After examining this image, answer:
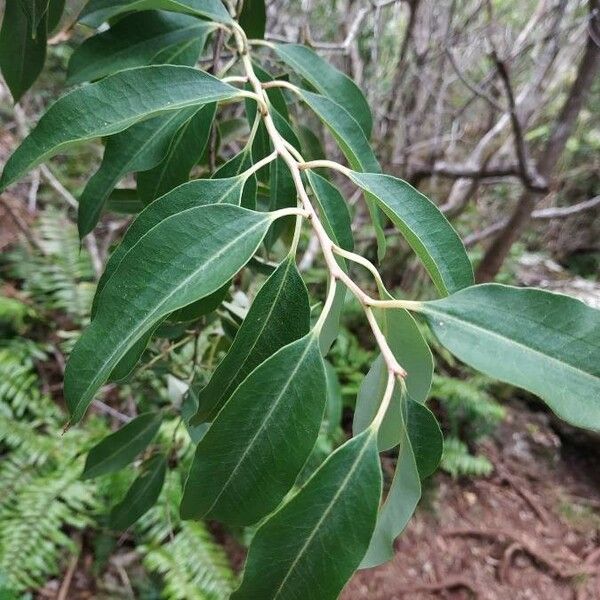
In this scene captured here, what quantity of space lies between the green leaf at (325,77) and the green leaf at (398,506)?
17.0 inches

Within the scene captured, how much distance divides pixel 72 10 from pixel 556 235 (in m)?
4.67

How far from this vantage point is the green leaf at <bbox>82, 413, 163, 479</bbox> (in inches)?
28.7

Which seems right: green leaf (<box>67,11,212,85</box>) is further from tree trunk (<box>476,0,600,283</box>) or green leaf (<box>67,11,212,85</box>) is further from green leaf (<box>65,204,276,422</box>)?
tree trunk (<box>476,0,600,283</box>)

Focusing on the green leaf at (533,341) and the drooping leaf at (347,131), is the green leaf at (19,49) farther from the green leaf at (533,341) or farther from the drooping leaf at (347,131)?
the green leaf at (533,341)

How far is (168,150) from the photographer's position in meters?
0.52

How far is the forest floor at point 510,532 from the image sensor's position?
2.18m

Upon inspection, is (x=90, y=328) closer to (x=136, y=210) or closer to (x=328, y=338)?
(x=328, y=338)

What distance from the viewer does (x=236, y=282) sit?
0.87 meters

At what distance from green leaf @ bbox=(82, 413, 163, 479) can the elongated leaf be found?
1.26ft

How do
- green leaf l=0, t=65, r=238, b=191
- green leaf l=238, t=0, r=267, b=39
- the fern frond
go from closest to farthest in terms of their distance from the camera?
green leaf l=0, t=65, r=238, b=191 → green leaf l=238, t=0, r=267, b=39 → the fern frond

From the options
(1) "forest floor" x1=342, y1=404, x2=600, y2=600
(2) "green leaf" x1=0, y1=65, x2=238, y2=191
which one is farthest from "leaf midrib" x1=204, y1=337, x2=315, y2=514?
(1) "forest floor" x1=342, y1=404, x2=600, y2=600

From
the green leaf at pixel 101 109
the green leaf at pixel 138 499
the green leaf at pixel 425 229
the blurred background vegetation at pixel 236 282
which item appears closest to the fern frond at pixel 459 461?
the blurred background vegetation at pixel 236 282

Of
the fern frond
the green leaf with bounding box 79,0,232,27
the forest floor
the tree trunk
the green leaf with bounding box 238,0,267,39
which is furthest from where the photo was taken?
the fern frond

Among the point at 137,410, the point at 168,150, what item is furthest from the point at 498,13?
the point at 168,150
